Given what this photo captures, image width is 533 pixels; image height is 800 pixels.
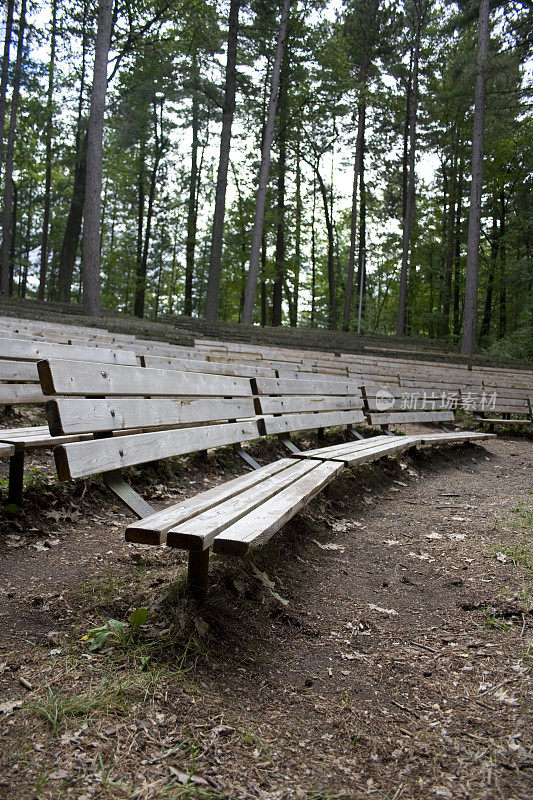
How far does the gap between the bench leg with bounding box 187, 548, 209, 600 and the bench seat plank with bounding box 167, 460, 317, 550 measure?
0.56 ft

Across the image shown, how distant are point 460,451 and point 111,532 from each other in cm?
556

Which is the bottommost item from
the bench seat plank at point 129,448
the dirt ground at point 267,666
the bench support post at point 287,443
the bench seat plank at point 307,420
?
the dirt ground at point 267,666

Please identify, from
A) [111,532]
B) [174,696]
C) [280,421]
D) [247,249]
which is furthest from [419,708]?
[247,249]

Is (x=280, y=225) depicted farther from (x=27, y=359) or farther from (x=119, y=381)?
(x=119, y=381)

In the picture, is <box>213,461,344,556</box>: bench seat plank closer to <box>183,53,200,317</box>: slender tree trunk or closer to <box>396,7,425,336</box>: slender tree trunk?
<box>396,7,425,336</box>: slender tree trunk

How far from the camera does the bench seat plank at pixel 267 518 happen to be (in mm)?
1908

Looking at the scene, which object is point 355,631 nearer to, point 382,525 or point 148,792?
point 148,792

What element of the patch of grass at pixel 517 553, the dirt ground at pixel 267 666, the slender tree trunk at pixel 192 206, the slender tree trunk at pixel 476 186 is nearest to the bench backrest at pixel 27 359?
the dirt ground at pixel 267 666

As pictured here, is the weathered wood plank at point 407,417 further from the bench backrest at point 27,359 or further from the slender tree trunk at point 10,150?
the slender tree trunk at point 10,150

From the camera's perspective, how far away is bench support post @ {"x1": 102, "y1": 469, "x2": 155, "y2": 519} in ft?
8.00

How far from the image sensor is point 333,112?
24.6 meters

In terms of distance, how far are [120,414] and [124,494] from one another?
39 centimetres

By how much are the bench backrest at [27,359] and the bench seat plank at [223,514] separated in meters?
1.47

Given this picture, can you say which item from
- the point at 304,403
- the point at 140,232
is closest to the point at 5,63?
the point at 140,232
